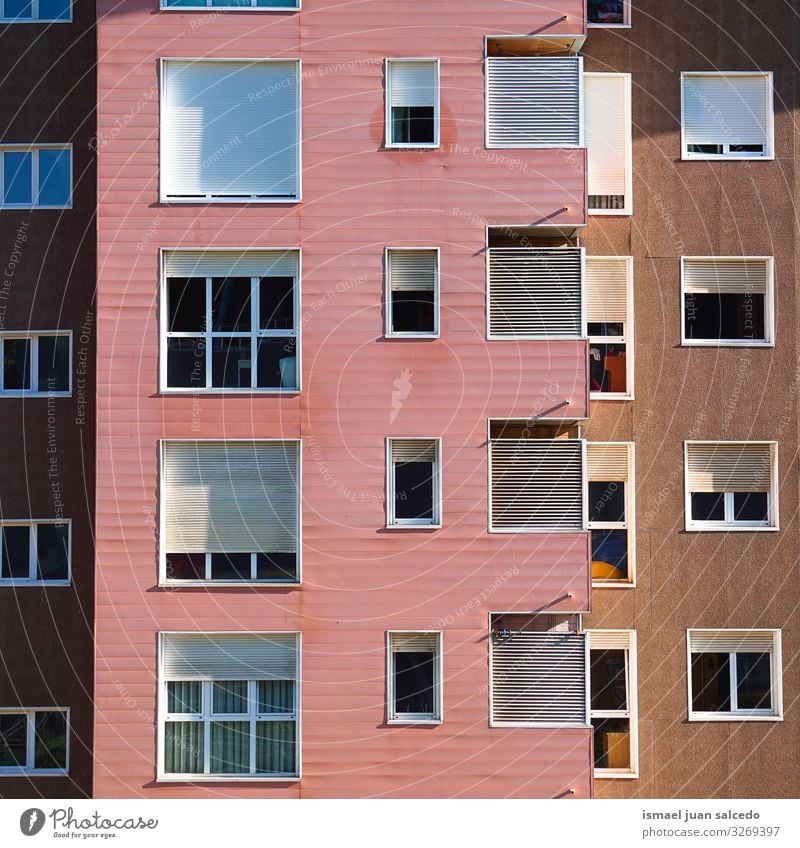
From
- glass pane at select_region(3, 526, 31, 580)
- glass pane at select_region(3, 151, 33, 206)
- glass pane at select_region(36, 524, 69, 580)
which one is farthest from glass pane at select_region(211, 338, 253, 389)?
glass pane at select_region(3, 151, 33, 206)

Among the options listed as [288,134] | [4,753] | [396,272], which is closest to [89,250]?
[288,134]

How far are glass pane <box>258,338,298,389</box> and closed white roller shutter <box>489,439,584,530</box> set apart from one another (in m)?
3.47

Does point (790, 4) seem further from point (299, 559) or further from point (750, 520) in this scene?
point (299, 559)

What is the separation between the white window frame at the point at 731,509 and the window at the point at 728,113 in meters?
5.00

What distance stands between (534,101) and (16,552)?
38.1ft

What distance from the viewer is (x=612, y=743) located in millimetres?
21547

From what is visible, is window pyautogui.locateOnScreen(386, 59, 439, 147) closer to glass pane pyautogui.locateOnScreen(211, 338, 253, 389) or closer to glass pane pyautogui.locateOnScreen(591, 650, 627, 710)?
glass pane pyautogui.locateOnScreen(211, 338, 253, 389)

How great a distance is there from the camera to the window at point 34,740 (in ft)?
71.6

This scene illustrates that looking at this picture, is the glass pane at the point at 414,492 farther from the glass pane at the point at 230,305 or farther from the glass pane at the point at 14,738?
the glass pane at the point at 14,738

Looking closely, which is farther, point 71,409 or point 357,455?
point 71,409

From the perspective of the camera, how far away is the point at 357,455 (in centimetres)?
2034
